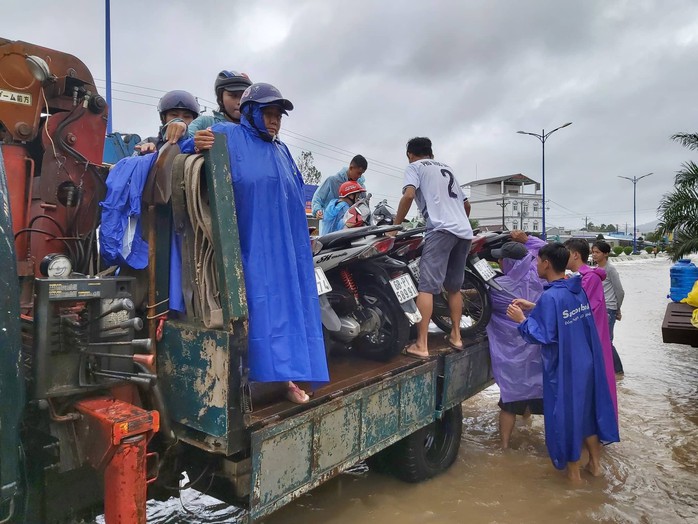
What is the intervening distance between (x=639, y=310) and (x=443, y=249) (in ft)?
37.4

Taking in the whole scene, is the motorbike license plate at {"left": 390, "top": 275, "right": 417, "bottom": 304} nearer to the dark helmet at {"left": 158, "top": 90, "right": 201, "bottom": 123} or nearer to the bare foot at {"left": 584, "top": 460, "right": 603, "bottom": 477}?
the dark helmet at {"left": 158, "top": 90, "right": 201, "bottom": 123}

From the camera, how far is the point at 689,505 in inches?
144

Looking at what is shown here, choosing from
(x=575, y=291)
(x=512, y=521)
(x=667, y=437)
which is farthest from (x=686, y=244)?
(x=512, y=521)

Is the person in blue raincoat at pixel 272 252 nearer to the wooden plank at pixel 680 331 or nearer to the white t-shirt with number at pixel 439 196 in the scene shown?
the white t-shirt with number at pixel 439 196

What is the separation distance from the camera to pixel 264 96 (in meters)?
2.57

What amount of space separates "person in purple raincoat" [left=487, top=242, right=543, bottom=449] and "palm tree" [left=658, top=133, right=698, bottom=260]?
733 cm

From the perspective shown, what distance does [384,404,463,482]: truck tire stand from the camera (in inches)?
144

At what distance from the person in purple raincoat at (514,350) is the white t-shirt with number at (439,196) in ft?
2.11

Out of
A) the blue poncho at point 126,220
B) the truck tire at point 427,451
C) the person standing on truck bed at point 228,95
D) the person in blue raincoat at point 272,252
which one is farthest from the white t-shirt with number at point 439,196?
the blue poncho at point 126,220

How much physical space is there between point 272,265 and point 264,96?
0.84m

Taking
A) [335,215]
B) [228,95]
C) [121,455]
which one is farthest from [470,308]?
[121,455]

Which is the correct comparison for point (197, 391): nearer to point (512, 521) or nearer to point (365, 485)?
point (365, 485)

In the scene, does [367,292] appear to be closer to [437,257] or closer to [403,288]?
[403,288]

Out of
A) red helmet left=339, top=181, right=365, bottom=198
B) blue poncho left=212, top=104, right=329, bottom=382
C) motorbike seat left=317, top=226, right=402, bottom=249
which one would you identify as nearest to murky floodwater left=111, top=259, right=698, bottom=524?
blue poncho left=212, top=104, right=329, bottom=382
